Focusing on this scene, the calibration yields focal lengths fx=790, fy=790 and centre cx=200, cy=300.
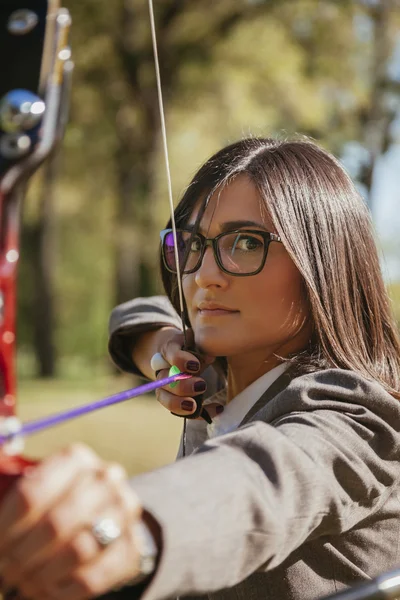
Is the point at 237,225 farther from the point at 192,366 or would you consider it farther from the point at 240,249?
the point at 192,366

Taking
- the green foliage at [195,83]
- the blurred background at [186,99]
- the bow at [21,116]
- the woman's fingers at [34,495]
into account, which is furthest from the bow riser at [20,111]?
the green foliage at [195,83]

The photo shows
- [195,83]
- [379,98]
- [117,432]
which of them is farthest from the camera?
[379,98]

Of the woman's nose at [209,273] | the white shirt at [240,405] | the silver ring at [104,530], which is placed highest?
the woman's nose at [209,273]

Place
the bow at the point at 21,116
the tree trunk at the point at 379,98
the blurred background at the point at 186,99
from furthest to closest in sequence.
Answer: the tree trunk at the point at 379,98 < the blurred background at the point at 186,99 < the bow at the point at 21,116

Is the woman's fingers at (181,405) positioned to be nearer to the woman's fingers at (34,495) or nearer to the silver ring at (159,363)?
the silver ring at (159,363)

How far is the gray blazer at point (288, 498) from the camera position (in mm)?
812

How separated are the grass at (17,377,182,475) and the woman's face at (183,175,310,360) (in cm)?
390

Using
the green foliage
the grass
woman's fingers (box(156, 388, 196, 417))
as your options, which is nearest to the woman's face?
woman's fingers (box(156, 388, 196, 417))

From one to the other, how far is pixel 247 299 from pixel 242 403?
0.23m

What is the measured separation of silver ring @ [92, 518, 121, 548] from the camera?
72 centimetres

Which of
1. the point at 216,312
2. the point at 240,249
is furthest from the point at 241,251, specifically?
the point at 216,312

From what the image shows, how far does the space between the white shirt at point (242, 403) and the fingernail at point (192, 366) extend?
0.11 meters

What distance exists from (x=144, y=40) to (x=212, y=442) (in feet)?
30.2

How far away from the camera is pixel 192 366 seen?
1.47 meters
